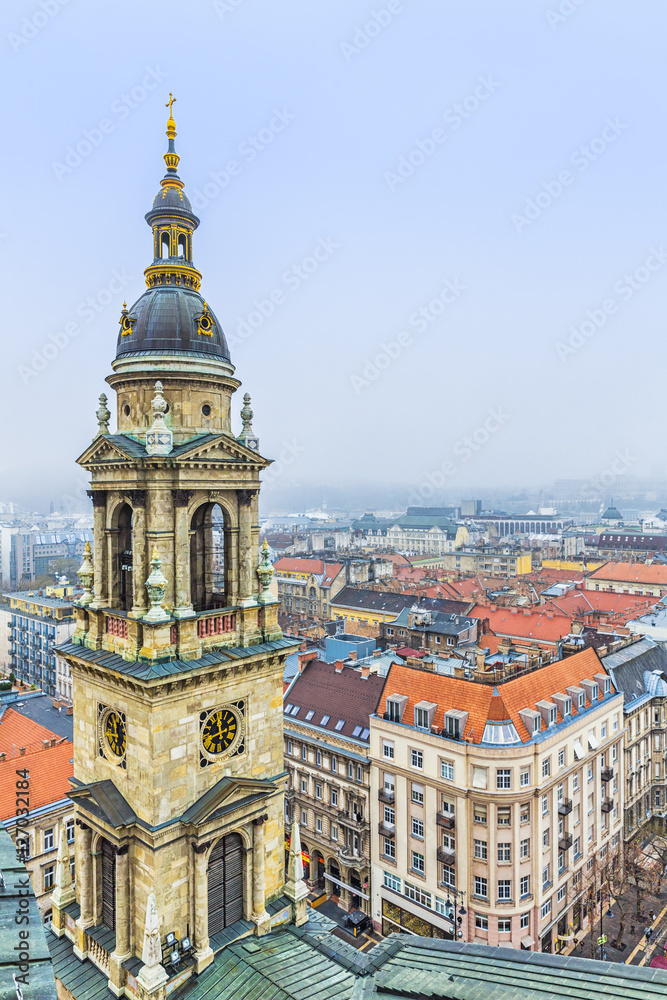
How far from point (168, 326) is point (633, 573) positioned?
141246 mm

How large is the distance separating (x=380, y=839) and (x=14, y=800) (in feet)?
86.2

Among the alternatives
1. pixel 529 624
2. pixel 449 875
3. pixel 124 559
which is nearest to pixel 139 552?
pixel 124 559

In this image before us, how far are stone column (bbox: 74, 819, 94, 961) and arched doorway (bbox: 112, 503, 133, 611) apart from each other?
733 cm

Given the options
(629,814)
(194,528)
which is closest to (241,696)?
(194,528)

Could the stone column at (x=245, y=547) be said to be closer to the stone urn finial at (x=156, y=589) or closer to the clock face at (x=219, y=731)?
the stone urn finial at (x=156, y=589)

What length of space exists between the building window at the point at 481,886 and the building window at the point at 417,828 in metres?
4.54

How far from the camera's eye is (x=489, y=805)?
40344 mm

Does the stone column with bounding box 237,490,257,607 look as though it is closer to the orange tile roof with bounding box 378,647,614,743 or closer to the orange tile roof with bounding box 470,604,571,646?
the orange tile roof with bounding box 378,647,614,743

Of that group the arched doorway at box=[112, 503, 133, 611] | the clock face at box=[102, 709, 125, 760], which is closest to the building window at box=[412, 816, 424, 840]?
the clock face at box=[102, 709, 125, 760]

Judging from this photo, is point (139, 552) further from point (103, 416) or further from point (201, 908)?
point (201, 908)

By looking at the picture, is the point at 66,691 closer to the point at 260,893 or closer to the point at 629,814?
the point at 629,814

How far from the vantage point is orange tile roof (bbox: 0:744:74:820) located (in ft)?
139

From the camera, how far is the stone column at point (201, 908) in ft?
60.5

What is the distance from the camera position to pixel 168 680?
17891mm
